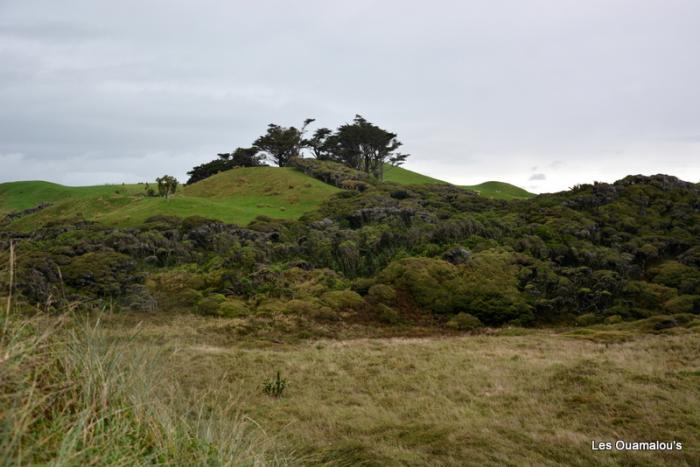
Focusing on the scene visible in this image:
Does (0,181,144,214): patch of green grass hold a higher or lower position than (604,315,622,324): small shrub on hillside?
higher

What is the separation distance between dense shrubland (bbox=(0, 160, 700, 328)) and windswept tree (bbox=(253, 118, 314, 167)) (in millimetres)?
41055

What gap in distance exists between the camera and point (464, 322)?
29.5m

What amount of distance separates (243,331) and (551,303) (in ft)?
59.7

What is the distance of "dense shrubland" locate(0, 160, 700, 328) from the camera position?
101 feet

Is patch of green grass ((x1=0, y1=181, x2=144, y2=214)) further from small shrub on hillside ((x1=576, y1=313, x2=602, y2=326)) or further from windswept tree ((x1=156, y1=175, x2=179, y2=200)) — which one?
small shrub on hillside ((x1=576, y1=313, x2=602, y2=326))

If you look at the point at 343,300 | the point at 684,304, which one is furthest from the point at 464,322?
the point at 684,304

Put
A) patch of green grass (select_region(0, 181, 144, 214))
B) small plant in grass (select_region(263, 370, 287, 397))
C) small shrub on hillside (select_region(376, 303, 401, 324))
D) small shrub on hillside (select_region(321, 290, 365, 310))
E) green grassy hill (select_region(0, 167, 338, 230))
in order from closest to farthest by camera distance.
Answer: small plant in grass (select_region(263, 370, 287, 397)) < small shrub on hillside (select_region(376, 303, 401, 324)) < small shrub on hillside (select_region(321, 290, 365, 310)) < green grassy hill (select_region(0, 167, 338, 230)) < patch of green grass (select_region(0, 181, 144, 214))

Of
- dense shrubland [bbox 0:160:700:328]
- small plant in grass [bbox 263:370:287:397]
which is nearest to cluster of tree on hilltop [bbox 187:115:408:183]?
dense shrubland [bbox 0:160:700:328]

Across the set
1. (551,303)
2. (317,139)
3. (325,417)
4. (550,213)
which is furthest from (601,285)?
(317,139)

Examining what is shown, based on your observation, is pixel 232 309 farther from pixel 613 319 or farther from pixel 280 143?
pixel 280 143

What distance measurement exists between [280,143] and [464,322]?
65503mm

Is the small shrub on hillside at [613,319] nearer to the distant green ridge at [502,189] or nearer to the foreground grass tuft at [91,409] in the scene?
the foreground grass tuft at [91,409]

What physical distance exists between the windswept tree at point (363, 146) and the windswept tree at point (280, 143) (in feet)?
18.6

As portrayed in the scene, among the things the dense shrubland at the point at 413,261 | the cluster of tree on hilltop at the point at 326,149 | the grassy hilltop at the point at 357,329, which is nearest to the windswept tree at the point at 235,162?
the cluster of tree on hilltop at the point at 326,149
